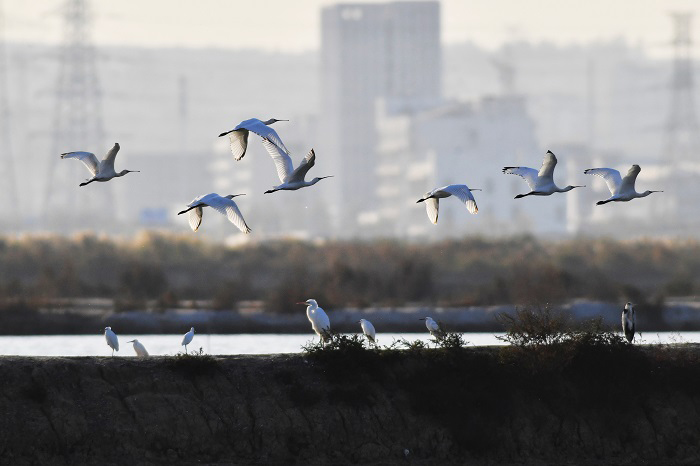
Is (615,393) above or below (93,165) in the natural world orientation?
below

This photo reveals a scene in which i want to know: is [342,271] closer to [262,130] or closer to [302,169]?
[302,169]

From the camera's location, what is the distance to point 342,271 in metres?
56.5

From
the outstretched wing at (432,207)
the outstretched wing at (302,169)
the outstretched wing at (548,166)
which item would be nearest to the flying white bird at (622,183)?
the outstretched wing at (548,166)

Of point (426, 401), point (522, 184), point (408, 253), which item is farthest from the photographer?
point (522, 184)

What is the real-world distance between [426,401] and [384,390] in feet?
2.45

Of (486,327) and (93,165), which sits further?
(486,327)

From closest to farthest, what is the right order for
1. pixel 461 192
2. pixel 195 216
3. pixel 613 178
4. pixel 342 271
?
pixel 195 216 → pixel 461 192 → pixel 613 178 → pixel 342 271

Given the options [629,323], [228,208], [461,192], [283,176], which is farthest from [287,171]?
[629,323]

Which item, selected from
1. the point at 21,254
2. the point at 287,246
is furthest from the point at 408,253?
the point at 21,254

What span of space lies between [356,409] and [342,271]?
101 feet

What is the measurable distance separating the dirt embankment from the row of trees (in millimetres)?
19504

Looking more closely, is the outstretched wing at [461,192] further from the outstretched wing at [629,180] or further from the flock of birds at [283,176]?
the outstretched wing at [629,180]

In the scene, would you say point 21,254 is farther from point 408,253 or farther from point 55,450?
point 55,450

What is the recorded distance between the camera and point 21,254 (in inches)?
2793
